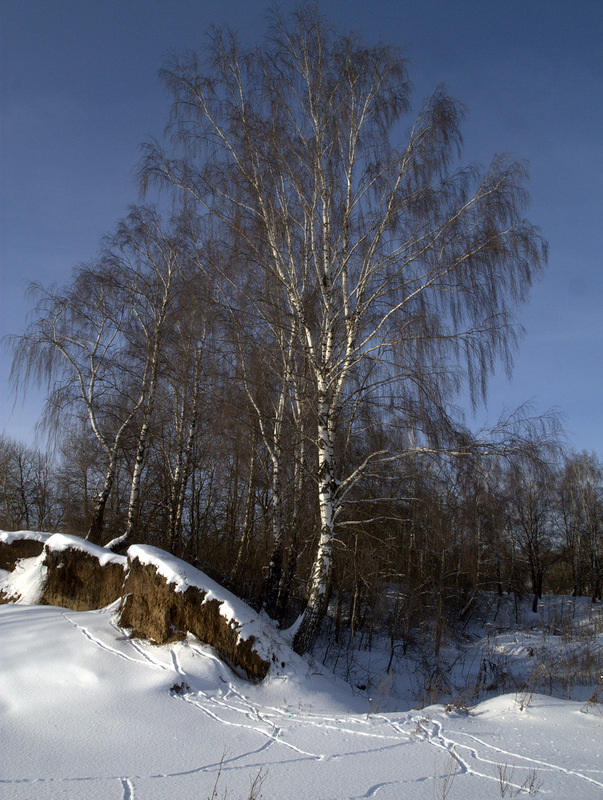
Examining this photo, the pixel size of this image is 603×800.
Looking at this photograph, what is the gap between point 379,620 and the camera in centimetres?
1594


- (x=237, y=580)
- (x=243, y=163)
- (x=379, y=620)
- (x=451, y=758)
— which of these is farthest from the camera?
(x=379, y=620)

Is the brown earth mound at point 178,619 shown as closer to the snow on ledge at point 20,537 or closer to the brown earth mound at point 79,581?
the brown earth mound at point 79,581

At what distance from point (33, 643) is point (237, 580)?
21.2 feet

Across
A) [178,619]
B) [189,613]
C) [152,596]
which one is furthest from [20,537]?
[189,613]

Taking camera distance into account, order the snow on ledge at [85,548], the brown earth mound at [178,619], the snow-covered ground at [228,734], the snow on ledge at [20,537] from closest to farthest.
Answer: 1. the snow-covered ground at [228,734]
2. the brown earth mound at [178,619]
3. the snow on ledge at [85,548]
4. the snow on ledge at [20,537]

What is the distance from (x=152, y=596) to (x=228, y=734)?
275 centimetres

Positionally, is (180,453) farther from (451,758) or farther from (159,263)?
(451,758)

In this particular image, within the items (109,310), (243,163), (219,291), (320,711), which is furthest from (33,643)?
(109,310)

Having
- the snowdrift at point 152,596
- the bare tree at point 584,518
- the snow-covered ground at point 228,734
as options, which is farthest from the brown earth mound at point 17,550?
the bare tree at point 584,518

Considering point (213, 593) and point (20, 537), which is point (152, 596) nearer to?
point (213, 593)

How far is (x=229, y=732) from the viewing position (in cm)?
480

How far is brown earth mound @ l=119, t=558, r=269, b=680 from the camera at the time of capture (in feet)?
21.5

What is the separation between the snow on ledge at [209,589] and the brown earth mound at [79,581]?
1.01 metres

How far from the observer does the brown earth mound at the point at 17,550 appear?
10.8 metres
